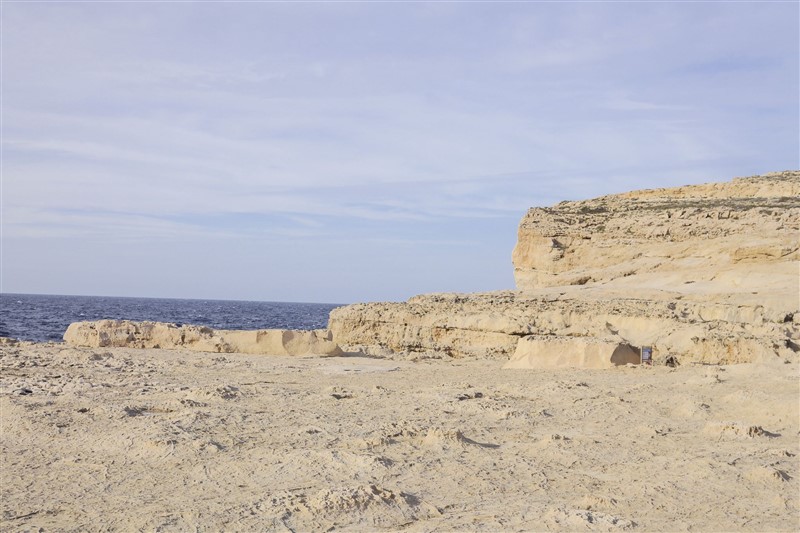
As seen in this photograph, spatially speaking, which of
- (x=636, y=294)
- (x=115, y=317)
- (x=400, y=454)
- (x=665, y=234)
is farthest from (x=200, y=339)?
(x=115, y=317)

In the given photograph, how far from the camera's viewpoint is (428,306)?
64.7 feet

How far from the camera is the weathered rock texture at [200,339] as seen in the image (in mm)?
17016

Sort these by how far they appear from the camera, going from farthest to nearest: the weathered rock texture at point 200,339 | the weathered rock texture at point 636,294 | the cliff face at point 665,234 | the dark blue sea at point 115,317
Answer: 1. the dark blue sea at point 115,317
2. the cliff face at point 665,234
3. the weathered rock texture at point 200,339
4. the weathered rock texture at point 636,294

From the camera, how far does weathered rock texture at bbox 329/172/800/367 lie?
1467 centimetres

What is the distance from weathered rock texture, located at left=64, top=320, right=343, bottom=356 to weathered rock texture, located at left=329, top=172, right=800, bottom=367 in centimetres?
239

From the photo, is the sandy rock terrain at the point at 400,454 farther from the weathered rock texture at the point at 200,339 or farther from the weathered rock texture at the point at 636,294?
the weathered rock texture at the point at 200,339

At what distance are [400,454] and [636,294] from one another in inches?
516

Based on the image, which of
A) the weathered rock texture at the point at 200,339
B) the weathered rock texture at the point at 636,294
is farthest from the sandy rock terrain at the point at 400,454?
the weathered rock texture at the point at 200,339

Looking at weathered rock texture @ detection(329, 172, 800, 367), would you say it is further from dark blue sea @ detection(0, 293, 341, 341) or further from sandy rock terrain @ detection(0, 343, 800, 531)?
dark blue sea @ detection(0, 293, 341, 341)

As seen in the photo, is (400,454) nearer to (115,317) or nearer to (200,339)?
(200,339)

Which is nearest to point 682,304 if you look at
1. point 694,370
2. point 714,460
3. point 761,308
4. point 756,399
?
point 761,308

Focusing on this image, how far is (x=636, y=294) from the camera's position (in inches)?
727

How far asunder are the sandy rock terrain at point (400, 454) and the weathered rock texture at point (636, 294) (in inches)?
123

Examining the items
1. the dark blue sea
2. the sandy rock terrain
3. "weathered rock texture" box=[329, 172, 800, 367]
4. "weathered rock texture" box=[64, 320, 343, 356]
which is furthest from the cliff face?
the dark blue sea
